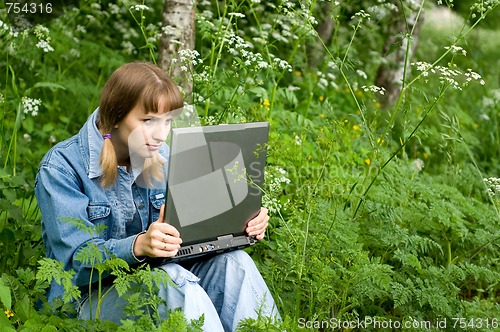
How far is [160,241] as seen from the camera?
6.95 ft

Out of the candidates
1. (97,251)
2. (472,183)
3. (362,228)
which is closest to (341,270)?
(362,228)

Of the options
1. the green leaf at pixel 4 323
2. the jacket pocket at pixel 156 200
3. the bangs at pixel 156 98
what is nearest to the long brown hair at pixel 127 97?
the bangs at pixel 156 98

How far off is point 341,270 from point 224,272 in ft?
1.34

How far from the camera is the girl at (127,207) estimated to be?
2195 millimetres

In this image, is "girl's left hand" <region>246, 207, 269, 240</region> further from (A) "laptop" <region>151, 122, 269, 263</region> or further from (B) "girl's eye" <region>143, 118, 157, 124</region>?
(B) "girl's eye" <region>143, 118, 157, 124</region>

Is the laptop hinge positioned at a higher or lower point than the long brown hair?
lower

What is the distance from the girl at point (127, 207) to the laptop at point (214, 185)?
0.06 m

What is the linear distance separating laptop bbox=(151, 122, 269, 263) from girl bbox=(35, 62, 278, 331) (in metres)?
0.06

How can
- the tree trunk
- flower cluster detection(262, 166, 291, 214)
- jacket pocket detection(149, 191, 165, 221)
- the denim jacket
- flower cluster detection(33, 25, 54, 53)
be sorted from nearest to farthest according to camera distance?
the denim jacket
jacket pocket detection(149, 191, 165, 221)
flower cluster detection(262, 166, 291, 214)
flower cluster detection(33, 25, 54, 53)
the tree trunk

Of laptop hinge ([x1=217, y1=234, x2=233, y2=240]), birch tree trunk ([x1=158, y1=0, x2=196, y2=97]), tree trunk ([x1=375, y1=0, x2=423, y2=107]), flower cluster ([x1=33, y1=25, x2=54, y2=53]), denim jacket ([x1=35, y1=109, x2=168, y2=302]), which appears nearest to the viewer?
denim jacket ([x1=35, y1=109, x2=168, y2=302])

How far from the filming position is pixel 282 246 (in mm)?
2645

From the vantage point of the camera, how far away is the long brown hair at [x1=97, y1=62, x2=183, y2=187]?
227 cm

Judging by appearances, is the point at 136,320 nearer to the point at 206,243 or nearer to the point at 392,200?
the point at 206,243

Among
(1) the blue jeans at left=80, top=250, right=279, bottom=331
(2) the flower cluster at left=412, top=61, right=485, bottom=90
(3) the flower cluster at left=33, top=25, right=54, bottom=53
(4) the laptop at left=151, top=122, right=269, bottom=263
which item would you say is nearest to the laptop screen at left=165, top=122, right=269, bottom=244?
(4) the laptop at left=151, top=122, right=269, bottom=263
